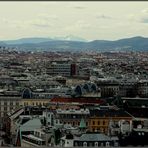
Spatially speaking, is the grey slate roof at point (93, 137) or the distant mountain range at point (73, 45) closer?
the grey slate roof at point (93, 137)

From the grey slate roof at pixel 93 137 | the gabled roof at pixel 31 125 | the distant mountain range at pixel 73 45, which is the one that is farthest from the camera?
the distant mountain range at pixel 73 45

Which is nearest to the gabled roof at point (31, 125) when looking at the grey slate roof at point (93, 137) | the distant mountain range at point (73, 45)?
the grey slate roof at point (93, 137)

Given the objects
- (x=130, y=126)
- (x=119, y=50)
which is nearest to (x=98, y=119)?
(x=130, y=126)

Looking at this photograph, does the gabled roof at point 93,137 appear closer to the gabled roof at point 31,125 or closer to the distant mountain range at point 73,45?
the gabled roof at point 31,125

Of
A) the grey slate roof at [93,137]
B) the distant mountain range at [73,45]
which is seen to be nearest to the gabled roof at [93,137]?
the grey slate roof at [93,137]

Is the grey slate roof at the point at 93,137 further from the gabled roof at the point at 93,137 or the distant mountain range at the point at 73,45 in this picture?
the distant mountain range at the point at 73,45

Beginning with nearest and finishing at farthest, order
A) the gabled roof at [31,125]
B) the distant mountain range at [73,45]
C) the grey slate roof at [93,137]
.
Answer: the grey slate roof at [93,137] → the gabled roof at [31,125] → the distant mountain range at [73,45]

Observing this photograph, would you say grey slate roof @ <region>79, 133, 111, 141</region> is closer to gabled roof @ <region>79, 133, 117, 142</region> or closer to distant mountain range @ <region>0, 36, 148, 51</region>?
gabled roof @ <region>79, 133, 117, 142</region>

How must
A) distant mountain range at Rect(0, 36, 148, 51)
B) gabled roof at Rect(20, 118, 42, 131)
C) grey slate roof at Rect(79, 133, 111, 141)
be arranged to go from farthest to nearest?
1. distant mountain range at Rect(0, 36, 148, 51)
2. gabled roof at Rect(20, 118, 42, 131)
3. grey slate roof at Rect(79, 133, 111, 141)

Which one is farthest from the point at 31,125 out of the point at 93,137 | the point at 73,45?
the point at 73,45

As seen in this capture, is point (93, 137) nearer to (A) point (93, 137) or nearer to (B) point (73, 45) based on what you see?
(A) point (93, 137)

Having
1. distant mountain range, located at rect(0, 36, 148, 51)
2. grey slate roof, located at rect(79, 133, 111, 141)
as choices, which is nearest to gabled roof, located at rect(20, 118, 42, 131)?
grey slate roof, located at rect(79, 133, 111, 141)

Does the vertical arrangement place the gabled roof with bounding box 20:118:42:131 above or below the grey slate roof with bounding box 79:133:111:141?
below

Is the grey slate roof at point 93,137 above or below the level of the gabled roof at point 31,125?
above
